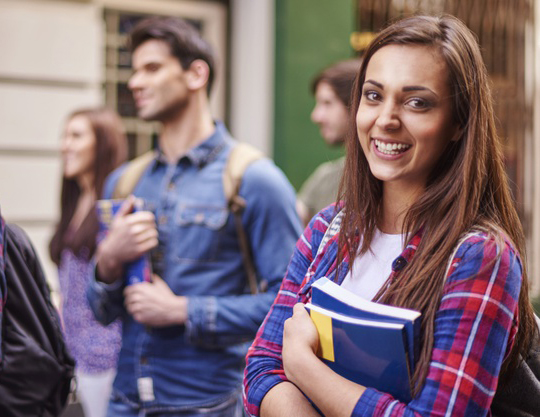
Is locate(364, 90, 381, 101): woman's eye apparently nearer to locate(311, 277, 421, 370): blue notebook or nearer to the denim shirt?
locate(311, 277, 421, 370): blue notebook

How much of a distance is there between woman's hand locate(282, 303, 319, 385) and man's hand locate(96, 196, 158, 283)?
108 cm

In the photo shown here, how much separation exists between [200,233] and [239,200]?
0.18 m

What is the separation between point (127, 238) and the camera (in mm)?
2400

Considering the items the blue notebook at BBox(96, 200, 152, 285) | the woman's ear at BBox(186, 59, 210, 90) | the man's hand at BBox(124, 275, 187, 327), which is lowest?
the man's hand at BBox(124, 275, 187, 327)

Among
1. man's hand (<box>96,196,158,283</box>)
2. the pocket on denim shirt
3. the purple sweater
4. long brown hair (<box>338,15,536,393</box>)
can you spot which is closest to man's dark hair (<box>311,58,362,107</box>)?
the pocket on denim shirt

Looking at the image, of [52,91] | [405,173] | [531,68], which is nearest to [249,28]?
[52,91]

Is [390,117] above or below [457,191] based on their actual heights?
above

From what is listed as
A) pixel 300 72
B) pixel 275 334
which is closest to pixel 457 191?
pixel 275 334

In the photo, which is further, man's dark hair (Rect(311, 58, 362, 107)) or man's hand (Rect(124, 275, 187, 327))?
man's dark hair (Rect(311, 58, 362, 107))

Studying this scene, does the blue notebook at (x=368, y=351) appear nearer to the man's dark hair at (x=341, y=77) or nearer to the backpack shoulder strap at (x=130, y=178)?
the backpack shoulder strap at (x=130, y=178)

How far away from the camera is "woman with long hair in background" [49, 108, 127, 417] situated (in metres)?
3.36

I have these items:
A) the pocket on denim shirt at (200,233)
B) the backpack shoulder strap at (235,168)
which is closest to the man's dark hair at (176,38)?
the backpack shoulder strap at (235,168)

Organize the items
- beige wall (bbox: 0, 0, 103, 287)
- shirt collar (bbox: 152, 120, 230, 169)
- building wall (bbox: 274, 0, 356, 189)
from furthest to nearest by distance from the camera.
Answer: building wall (bbox: 274, 0, 356, 189) → beige wall (bbox: 0, 0, 103, 287) → shirt collar (bbox: 152, 120, 230, 169)

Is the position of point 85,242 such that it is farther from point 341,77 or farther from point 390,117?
point 390,117
